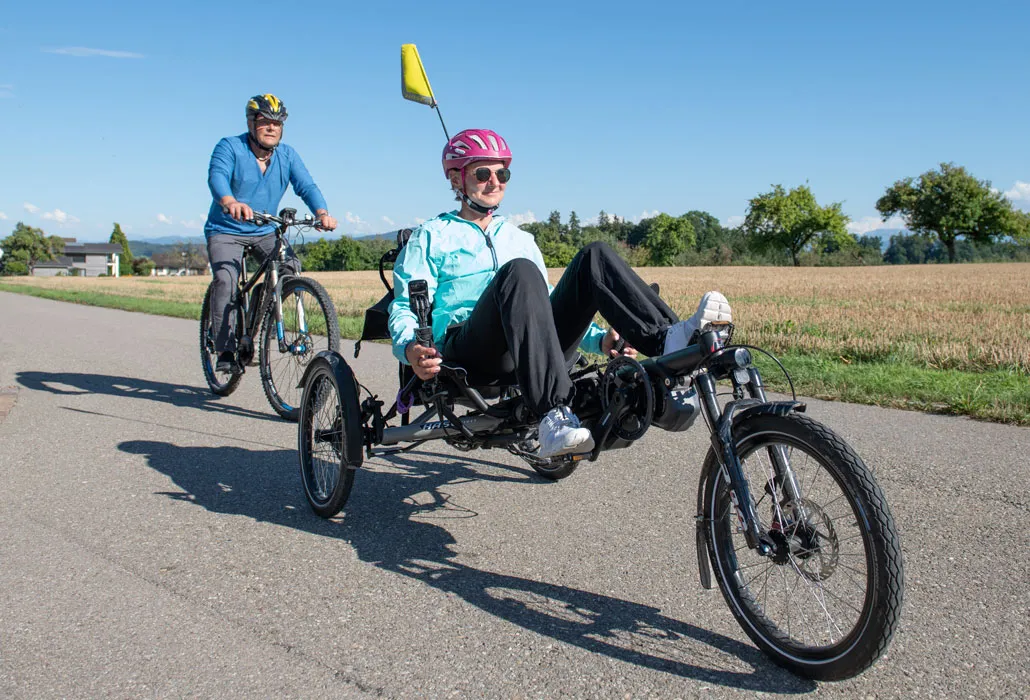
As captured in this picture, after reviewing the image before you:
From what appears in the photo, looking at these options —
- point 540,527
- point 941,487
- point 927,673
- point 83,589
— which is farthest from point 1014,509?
point 83,589

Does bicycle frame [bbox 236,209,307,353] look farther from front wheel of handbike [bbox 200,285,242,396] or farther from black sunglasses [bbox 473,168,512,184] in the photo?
black sunglasses [bbox 473,168,512,184]

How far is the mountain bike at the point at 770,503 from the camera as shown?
2.05 m

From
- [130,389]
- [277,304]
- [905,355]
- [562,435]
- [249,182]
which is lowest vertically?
[130,389]

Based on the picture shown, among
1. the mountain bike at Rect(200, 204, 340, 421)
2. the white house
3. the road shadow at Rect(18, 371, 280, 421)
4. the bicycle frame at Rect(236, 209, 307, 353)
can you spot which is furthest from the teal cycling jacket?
the white house

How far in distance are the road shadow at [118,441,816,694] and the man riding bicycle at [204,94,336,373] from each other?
5.05 feet

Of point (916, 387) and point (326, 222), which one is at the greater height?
point (326, 222)

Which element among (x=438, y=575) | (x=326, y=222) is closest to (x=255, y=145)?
(x=326, y=222)

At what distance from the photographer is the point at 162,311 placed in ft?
59.0

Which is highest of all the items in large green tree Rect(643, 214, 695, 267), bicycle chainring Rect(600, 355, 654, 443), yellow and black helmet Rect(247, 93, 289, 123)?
large green tree Rect(643, 214, 695, 267)

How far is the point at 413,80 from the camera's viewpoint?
15.5 feet

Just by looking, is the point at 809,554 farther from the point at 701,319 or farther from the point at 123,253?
the point at 123,253

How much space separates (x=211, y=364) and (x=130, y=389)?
0.92 m

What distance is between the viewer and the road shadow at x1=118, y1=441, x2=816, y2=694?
7.85 feet

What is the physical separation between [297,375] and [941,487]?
4127mm
